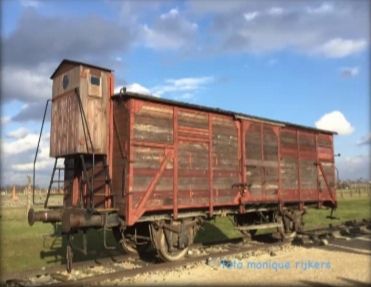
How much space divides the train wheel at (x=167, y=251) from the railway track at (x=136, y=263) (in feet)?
0.76

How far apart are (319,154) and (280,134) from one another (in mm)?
3328

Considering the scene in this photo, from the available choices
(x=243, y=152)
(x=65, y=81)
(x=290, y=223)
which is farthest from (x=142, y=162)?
(x=290, y=223)

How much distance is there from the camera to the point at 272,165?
1608 cm

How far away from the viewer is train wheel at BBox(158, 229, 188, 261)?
38.5ft

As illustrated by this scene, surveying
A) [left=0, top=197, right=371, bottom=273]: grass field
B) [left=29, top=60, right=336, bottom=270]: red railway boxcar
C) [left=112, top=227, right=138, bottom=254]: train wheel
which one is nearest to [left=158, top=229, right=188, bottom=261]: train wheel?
[left=29, top=60, right=336, bottom=270]: red railway boxcar

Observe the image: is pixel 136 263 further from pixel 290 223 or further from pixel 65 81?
pixel 290 223

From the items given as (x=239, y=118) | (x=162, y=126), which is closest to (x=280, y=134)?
(x=239, y=118)

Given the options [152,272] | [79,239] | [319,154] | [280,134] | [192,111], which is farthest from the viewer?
[319,154]

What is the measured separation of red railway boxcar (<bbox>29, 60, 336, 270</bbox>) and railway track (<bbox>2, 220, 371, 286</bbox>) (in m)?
0.52

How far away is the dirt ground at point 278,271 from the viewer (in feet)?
30.4

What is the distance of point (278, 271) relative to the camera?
10195mm

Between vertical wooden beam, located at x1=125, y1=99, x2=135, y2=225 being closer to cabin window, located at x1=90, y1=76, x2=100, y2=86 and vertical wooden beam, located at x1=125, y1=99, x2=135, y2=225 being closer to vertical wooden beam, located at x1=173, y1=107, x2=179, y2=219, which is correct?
cabin window, located at x1=90, y1=76, x2=100, y2=86

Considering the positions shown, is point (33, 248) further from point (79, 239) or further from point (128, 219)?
point (128, 219)

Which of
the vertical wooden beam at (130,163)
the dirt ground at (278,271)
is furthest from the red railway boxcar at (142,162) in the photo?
the dirt ground at (278,271)
